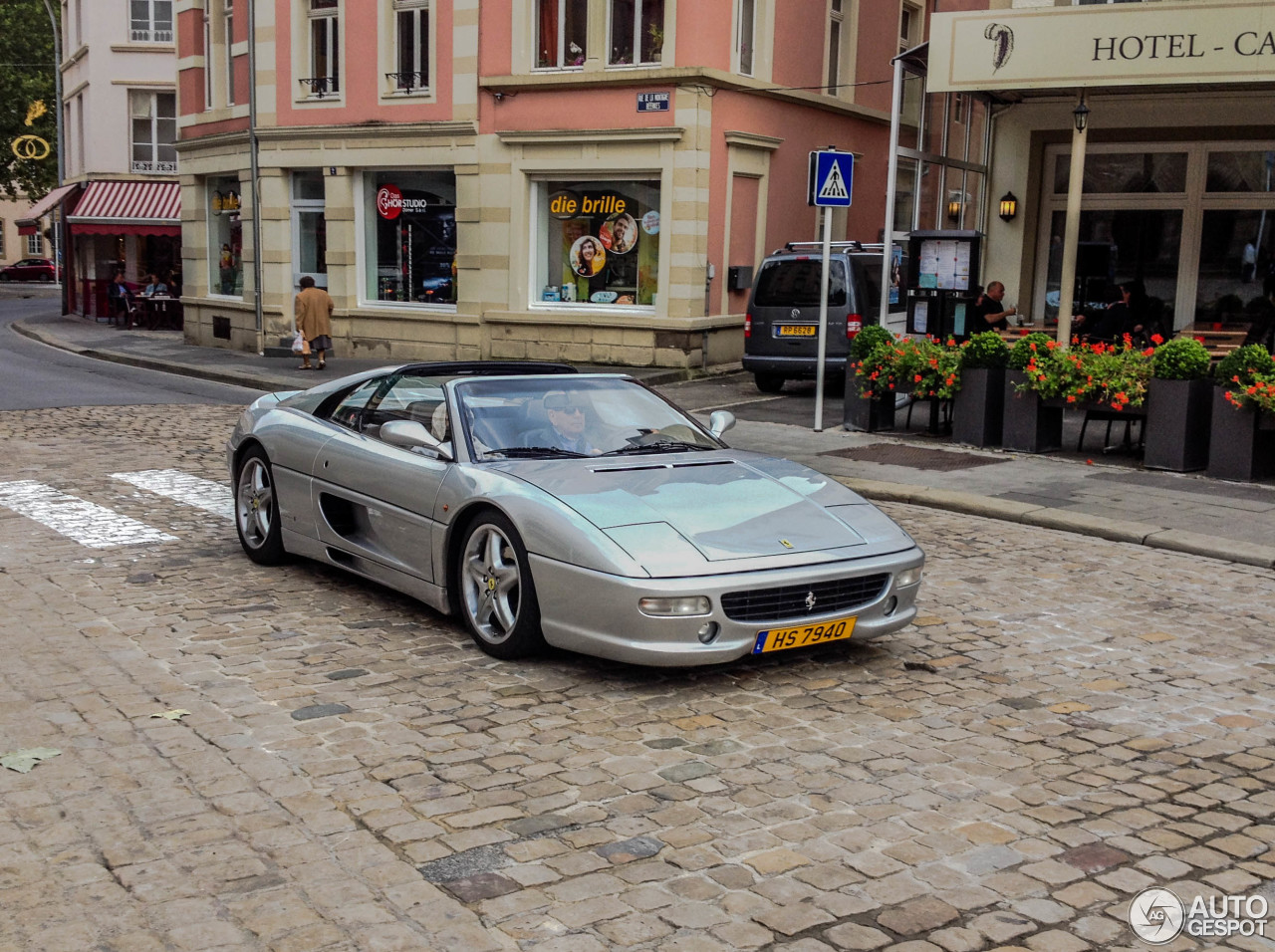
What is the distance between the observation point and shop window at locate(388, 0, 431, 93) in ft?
78.4

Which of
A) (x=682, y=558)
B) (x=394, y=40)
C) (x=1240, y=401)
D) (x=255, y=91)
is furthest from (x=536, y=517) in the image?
(x=255, y=91)

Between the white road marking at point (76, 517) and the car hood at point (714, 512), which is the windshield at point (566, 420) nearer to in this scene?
the car hood at point (714, 512)

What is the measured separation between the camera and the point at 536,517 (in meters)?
6.13

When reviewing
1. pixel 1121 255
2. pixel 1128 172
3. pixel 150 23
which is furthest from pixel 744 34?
pixel 150 23

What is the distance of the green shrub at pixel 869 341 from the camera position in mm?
14500

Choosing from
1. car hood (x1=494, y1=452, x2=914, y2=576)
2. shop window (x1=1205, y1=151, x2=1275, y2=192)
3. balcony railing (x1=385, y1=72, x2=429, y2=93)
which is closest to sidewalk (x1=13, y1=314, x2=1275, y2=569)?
car hood (x1=494, y1=452, x2=914, y2=576)

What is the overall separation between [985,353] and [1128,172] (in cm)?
935

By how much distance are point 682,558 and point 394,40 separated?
2059 cm

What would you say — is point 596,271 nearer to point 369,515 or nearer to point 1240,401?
point 1240,401

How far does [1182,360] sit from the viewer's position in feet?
39.8

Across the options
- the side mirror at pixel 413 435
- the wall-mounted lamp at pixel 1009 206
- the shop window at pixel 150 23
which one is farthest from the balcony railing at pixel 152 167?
the side mirror at pixel 413 435

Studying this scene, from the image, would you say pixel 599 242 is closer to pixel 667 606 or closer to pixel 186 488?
pixel 186 488

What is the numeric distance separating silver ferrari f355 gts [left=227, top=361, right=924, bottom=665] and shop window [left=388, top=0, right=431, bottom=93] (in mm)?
17151

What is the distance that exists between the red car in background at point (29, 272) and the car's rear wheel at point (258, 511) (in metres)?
71.9
